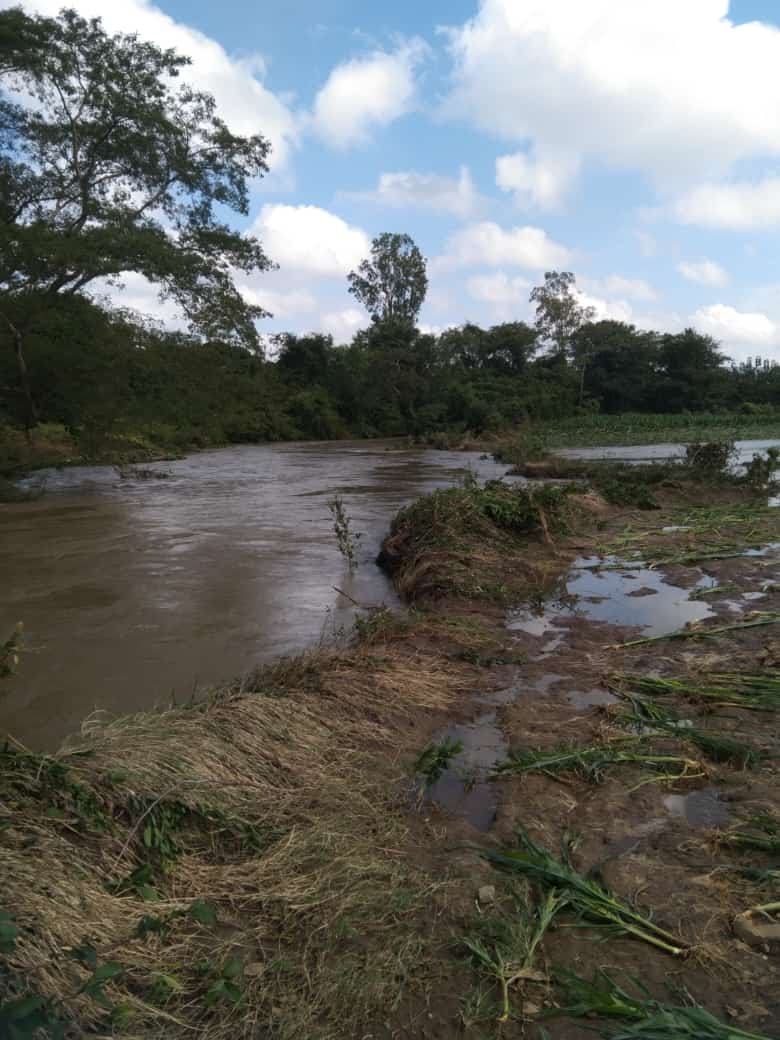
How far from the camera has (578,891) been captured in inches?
77.2

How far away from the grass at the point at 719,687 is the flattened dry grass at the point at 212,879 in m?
1.40

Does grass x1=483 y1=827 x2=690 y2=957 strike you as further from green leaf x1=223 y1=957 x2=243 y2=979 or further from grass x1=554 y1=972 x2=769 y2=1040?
green leaf x1=223 y1=957 x2=243 y2=979

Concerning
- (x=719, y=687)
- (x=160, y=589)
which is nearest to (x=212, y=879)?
(x=719, y=687)

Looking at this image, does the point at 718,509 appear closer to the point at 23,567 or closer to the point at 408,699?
the point at 408,699

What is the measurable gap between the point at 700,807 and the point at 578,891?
75 centimetres

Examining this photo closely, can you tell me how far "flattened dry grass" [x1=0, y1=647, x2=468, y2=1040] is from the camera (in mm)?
1570

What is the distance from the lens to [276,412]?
38.4 metres

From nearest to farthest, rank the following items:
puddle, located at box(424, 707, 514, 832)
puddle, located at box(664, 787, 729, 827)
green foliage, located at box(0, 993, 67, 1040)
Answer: green foliage, located at box(0, 993, 67, 1040) < puddle, located at box(664, 787, 729, 827) < puddle, located at box(424, 707, 514, 832)

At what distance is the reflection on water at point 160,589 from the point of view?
152 inches

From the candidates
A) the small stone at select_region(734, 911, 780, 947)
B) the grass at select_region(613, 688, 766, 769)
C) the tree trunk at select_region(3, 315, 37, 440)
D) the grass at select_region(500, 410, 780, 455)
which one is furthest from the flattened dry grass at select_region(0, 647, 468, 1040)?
the grass at select_region(500, 410, 780, 455)

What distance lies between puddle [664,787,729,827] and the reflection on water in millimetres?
2478

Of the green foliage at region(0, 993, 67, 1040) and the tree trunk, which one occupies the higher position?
the tree trunk

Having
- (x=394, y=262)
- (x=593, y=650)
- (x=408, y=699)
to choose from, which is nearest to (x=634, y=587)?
(x=593, y=650)

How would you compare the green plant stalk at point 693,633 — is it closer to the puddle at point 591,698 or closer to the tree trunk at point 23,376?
the puddle at point 591,698
